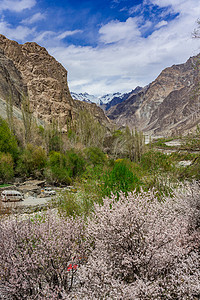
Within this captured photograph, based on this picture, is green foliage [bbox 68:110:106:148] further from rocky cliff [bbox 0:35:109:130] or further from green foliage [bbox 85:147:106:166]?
rocky cliff [bbox 0:35:109:130]

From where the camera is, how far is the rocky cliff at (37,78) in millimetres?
51031

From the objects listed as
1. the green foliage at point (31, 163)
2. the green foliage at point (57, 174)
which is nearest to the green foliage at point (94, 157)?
the green foliage at point (57, 174)

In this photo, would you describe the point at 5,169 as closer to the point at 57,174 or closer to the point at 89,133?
the point at 57,174

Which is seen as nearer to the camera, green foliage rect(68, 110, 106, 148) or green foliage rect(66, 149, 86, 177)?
green foliage rect(66, 149, 86, 177)

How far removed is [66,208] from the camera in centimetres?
649

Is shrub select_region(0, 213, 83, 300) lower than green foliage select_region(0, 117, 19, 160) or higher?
lower

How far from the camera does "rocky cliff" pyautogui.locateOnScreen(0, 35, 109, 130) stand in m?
51.0

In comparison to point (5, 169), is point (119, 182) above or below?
above

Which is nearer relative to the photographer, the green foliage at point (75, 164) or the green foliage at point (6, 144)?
the green foliage at point (6, 144)

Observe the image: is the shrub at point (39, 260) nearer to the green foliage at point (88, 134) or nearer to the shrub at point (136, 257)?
the shrub at point (136, 257)

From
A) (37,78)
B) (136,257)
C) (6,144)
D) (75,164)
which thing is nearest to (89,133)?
(75,164)

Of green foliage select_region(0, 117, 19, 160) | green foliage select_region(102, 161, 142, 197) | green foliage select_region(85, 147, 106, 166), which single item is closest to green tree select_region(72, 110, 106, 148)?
green foliage select_region(85, 147, 106, 166)

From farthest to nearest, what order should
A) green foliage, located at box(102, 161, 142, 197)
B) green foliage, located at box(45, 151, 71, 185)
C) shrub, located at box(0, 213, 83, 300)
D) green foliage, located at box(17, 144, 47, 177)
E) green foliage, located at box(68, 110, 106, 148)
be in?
green foliage, located at box(68, 110, 106, 148), green foliage, located at box(17, 144, 47, 177), green foliage, located at box(45, 151, 71, 185), green foliage, located at box(102, 161, 142, 197), shrub, located at box(0, 213, 83, 300)

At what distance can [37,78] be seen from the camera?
5453 cm
